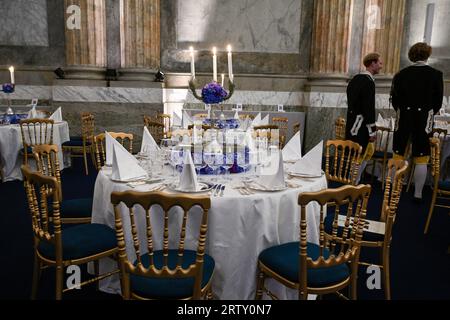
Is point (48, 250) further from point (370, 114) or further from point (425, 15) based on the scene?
point (425, 15)

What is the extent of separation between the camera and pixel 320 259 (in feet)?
5.83

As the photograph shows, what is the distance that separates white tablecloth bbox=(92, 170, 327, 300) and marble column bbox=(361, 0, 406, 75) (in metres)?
5.78

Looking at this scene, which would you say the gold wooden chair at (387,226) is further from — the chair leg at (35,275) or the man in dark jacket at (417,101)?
the man in dark jacket at (417,101)

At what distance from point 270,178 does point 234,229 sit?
1.19 ft

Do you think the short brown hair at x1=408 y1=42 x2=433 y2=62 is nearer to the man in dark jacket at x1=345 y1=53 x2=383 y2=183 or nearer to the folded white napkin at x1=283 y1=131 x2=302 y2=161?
the man in dark jacket at x1=345 y1=53 x2=383 y2=183

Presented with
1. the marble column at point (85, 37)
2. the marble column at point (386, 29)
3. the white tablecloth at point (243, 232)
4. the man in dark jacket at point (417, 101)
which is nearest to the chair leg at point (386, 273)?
the white tablecloth at point (243, 232)

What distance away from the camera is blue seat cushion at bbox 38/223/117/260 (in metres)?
2.07

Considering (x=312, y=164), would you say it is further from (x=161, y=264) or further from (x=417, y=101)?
(x=417, y=101)

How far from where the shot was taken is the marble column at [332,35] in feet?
23.0

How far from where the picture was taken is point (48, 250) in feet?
6.88

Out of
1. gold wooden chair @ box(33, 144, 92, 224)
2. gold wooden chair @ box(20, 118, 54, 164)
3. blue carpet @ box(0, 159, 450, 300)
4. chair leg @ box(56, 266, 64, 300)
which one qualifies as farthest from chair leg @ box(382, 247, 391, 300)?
gold wooden chair @ box(20, 118, 54, 164)
